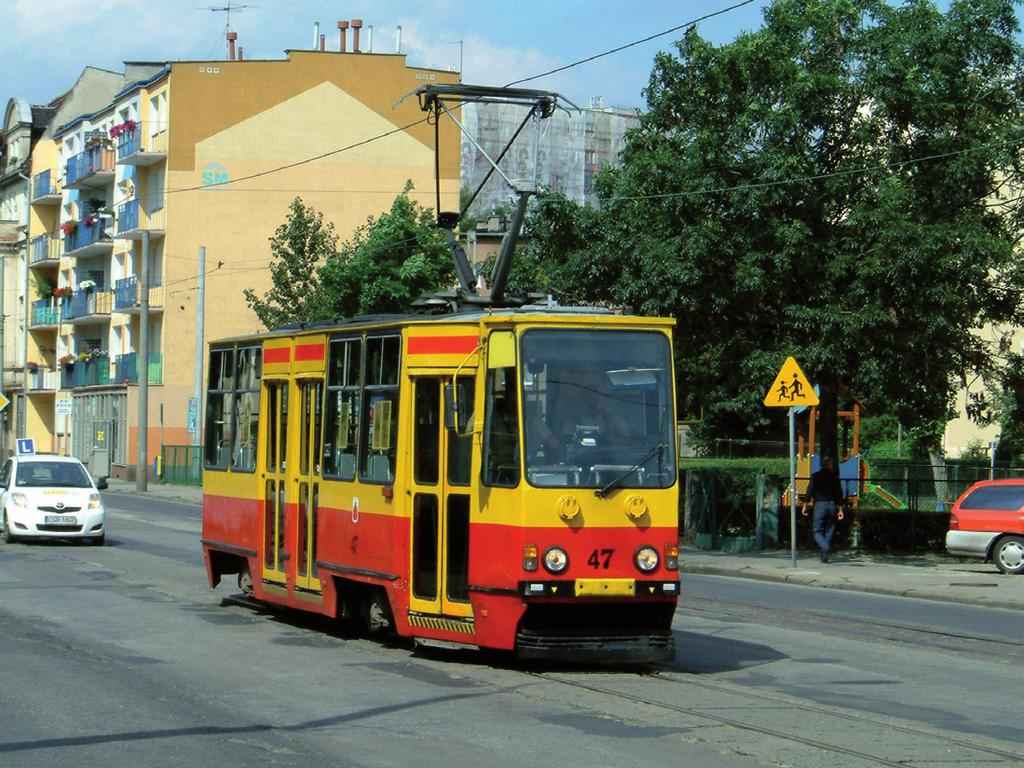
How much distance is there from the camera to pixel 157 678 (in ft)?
39.5

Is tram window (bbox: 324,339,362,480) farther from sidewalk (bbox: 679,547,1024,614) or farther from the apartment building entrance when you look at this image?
the apartment building entrance

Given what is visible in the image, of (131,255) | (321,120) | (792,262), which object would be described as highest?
(321,120)

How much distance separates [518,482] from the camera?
12438 millimetres

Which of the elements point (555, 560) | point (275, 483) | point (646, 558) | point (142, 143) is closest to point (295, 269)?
point (142, 143)

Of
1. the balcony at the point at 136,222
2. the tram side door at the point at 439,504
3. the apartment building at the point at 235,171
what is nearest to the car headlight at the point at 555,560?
the tram side door at the point at 439,504

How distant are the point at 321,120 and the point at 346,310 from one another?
18776mm

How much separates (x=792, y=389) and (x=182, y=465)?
138 ft

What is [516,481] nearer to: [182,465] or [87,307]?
[182,465]

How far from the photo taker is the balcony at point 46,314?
80938 millimetres

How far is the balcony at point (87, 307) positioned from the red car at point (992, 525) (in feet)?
174

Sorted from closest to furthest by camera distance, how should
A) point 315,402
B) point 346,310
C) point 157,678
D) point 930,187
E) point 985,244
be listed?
point 157,678 → point 315,402 → point 985,244 → point 930,187 → point 346,310

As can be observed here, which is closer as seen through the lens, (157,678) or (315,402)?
(157,678)

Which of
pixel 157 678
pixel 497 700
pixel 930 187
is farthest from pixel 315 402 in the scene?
pixel 930 187

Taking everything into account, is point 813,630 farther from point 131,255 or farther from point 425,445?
point 131,255
